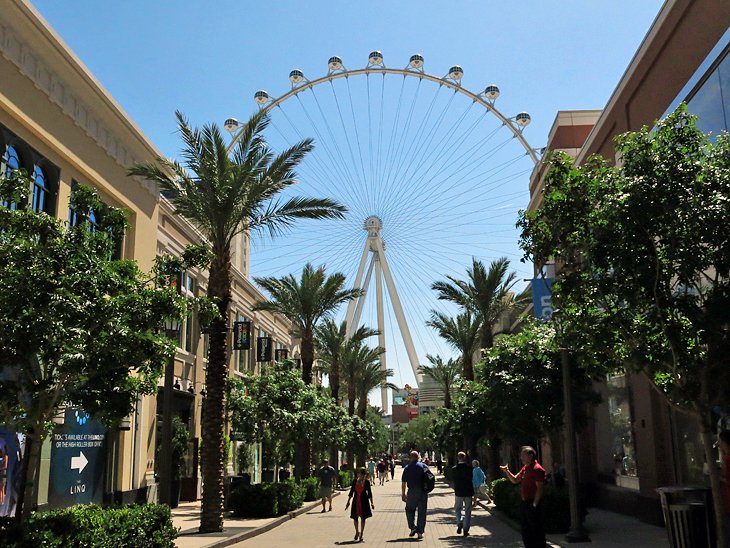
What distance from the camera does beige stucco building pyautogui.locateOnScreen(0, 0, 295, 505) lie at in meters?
18.5

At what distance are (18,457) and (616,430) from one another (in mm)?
17268

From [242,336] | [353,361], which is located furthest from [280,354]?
[242,336]

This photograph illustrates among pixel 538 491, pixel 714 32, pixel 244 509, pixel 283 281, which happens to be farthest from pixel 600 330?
pixel 283 281

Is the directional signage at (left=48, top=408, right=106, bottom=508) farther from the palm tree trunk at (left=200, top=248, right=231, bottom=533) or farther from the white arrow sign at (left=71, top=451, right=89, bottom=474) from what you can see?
the palm tree trunk at (left=200, top=248, right=231, bottom=533)

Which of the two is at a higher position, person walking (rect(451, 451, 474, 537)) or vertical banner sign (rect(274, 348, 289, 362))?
vertical banner sign (rect(274, 348, 289, 362))

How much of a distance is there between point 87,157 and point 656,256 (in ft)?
55.8

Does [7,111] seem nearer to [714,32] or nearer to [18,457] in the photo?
[18,457]

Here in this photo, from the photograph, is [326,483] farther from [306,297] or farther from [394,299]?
[394,299]

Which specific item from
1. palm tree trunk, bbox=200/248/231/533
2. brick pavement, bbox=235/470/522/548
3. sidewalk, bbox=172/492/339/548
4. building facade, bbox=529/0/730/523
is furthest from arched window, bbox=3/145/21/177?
building facade, bbox=529/0/730/523

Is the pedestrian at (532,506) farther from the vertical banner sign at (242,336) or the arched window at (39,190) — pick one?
the vertical banner sign at (242,336)

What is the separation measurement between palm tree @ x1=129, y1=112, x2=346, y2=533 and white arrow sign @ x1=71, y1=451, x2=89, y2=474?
435 cm

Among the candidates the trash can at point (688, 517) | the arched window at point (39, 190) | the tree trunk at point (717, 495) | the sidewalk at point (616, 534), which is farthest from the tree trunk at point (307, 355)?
the tree trunk at point (717, 495)

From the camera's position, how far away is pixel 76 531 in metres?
11.0

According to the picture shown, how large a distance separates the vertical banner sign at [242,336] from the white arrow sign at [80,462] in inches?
584
